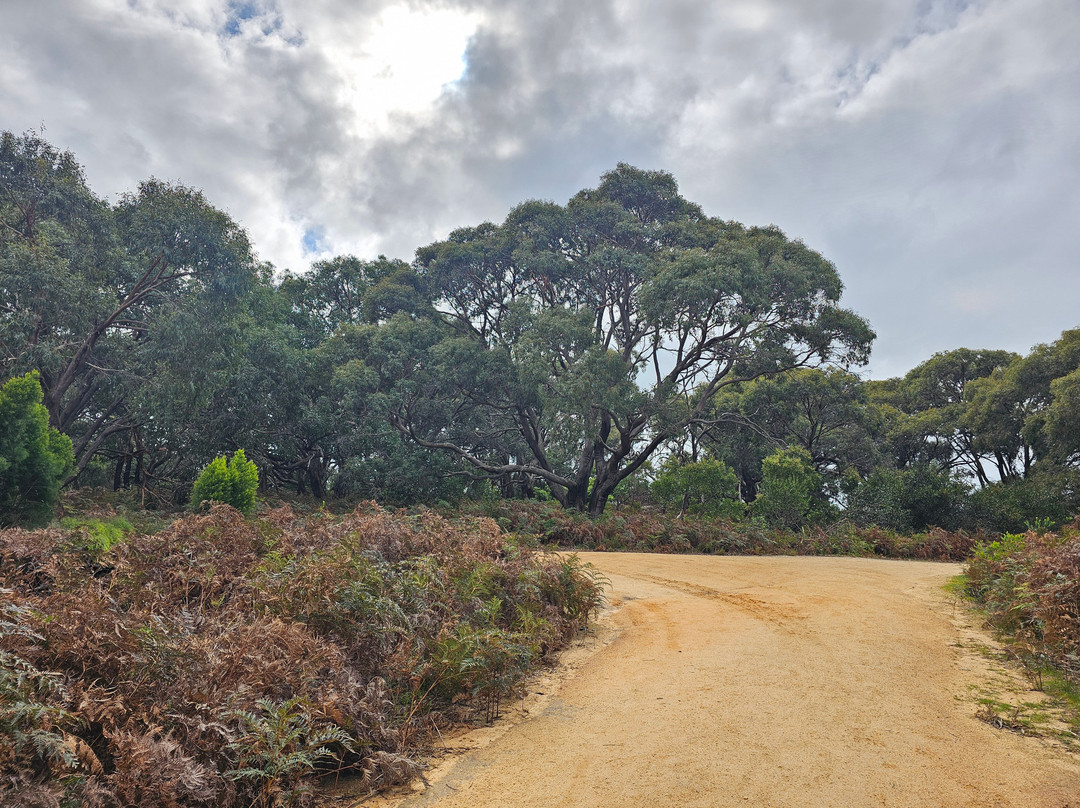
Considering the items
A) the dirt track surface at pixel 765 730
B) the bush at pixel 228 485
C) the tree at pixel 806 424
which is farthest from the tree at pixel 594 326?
the dirt track surface at pixel 765 730

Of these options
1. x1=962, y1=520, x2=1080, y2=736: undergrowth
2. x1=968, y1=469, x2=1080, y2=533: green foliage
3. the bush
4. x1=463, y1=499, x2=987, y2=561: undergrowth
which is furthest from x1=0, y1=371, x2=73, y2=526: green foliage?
x1=968, y1=469, x2=1080, y2=533: green foliage

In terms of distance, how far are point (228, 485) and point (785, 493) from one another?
14983 millimetres

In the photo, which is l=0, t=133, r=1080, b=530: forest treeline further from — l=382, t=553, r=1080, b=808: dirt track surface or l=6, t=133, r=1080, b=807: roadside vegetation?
l=382, t=553, r=1080, b=808: dirt track surface

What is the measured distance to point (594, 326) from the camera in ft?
65.8

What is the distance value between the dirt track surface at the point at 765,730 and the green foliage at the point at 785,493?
38.7ft

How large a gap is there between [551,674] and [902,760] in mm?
2659

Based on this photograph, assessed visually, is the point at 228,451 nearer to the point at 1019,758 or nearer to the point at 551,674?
the point at 551,674

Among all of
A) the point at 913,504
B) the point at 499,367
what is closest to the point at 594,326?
the point at 499,367

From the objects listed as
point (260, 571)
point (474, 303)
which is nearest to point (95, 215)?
point (474, 303)

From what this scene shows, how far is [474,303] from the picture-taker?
78.0ft

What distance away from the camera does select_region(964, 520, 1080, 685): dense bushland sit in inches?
198

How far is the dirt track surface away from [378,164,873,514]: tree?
11.6 meters

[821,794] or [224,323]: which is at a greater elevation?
[224,323]

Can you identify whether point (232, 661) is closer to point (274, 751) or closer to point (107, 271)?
point (274, 751)
